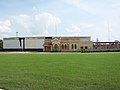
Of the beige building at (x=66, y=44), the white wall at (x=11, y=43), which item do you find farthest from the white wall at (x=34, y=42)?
the white wall at (x=11, y=43)

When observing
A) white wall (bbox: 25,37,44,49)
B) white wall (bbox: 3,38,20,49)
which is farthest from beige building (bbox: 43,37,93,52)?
white wall (bbox: 3,38,20,49)

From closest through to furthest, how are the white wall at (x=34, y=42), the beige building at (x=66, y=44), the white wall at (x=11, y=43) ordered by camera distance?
the beige building at (x=66, y=44) < the white wall at (x=34, y=42) < the white wall at (x=11, y=43)

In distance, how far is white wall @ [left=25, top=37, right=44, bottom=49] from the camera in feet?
387

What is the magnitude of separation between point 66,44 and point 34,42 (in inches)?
571

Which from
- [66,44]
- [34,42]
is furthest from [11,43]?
[66,44]

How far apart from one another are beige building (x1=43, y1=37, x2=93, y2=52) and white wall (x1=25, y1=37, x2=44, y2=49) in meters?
2.84

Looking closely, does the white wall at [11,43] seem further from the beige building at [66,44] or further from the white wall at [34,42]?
the beige building at [66,44]

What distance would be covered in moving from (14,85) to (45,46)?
335ft

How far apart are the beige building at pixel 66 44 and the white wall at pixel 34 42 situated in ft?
9.33

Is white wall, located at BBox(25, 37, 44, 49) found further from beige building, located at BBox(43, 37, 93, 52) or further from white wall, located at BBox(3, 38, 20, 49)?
white wall, located at BBox(3, 38, 20, 49)

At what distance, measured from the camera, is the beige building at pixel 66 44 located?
112 meters

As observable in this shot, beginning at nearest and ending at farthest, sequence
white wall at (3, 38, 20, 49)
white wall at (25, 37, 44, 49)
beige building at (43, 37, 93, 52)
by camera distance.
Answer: beige building at (43, 37, 93, 52), white wall at (25, 37, 44, 49), white wall at (3, 38, 20, 49)

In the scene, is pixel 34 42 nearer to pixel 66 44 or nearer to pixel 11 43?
pixel 11 43

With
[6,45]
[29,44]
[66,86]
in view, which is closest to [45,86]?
[66,86]
